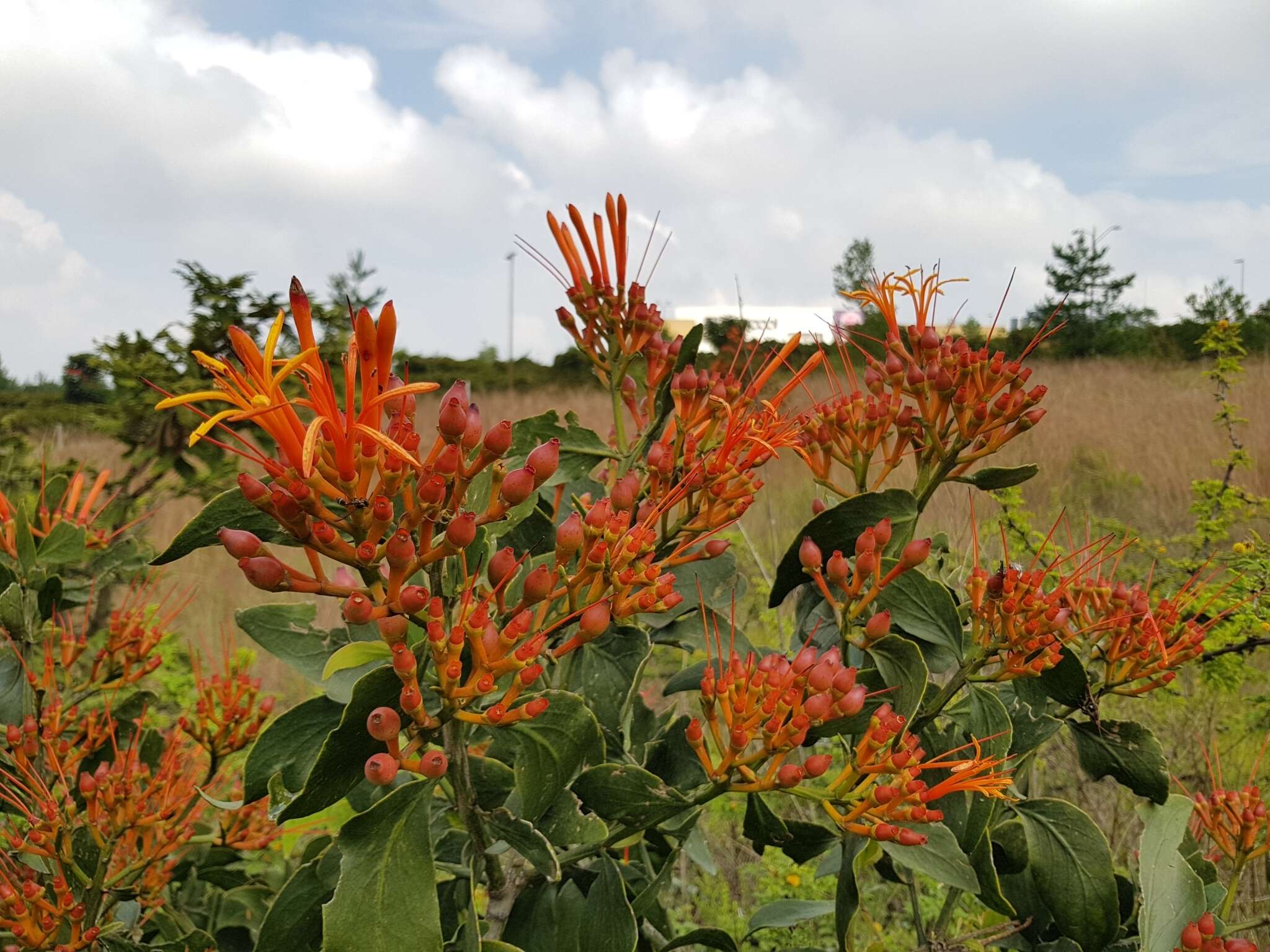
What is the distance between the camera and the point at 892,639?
100 cm

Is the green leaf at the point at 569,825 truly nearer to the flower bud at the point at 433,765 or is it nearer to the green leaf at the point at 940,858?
the flower bud at the point at 433,765

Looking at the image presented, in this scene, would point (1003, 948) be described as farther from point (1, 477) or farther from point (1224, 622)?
point (1, 477)

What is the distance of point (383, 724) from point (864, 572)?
57cm

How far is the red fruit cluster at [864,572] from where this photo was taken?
1.01 metres

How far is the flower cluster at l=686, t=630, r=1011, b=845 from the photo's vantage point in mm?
883

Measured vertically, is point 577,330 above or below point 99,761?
above

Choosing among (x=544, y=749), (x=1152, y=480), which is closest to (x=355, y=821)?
(x=544, y=749)

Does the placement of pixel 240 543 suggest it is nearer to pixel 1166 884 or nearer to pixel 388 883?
pixel 388 883

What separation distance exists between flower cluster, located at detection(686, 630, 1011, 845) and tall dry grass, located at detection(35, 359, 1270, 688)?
9.35 ft

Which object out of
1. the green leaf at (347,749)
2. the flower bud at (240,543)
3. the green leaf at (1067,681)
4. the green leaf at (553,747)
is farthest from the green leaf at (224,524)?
the green leaf at (1067,681)

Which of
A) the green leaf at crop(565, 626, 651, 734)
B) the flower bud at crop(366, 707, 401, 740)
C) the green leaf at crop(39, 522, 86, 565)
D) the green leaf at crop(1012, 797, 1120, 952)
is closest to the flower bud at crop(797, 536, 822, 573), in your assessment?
the green leaf at crop(565, 626, 651, 734)

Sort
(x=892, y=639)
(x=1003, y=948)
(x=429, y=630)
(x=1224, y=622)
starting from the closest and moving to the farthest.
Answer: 1. (x=429, y=630)
2. (x=892, y=639)
3. (x=1003, y=948)
4. (x=1224, y=622)

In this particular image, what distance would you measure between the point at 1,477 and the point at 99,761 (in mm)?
2329

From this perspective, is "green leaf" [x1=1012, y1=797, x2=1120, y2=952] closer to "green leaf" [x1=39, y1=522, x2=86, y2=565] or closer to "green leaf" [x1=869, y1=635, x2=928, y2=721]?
"green leaf" [x1=869, y1=635, x2=928, y2=721]
